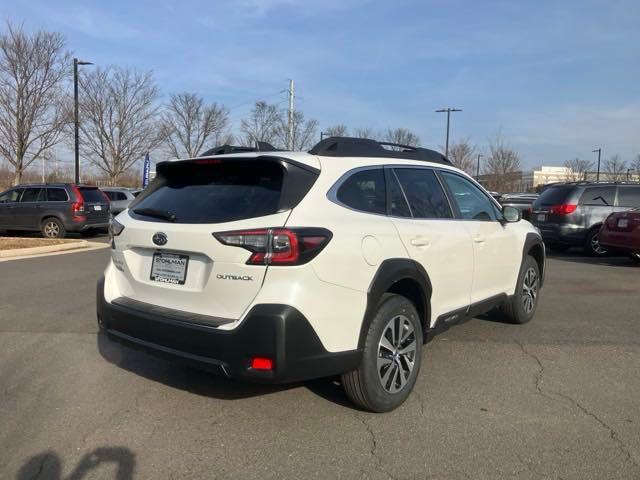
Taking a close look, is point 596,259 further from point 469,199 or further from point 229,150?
point 229,150

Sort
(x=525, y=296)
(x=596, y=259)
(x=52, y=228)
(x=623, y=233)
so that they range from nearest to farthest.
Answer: (x=525, y=296)
(x=623, y=233)
(x=596, y=259)
(x=52, y=228)

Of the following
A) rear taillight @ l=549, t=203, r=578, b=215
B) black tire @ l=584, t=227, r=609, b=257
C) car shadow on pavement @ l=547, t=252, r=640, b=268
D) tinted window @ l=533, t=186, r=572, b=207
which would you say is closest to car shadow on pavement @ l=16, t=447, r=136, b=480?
car shadow on pavement @ l=547, t=252, r=640, b=268

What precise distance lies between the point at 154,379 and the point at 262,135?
37.2 meters

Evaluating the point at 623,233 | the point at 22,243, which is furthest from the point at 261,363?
the point at 22,243

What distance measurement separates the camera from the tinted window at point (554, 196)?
1258 centimetres

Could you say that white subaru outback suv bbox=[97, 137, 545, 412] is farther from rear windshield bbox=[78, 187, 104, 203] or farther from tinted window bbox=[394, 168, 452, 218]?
rear windshield bbox=[78, 187, 104, 203]

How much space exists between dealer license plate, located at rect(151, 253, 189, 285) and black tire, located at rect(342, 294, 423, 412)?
122cm

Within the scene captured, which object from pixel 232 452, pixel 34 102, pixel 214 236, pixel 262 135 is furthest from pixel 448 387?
pixel 262 135

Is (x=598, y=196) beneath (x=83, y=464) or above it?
above

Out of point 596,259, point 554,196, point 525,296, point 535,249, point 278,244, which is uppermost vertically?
point 554,196

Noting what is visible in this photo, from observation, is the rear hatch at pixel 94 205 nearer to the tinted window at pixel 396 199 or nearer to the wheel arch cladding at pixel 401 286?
the tinted window at pixel 396 199

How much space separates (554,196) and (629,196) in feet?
5.75

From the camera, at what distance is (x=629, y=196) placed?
12820 mm

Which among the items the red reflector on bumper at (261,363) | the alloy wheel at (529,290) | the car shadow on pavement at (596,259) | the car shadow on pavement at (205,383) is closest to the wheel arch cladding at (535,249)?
the alloy wheel at (529,290)
